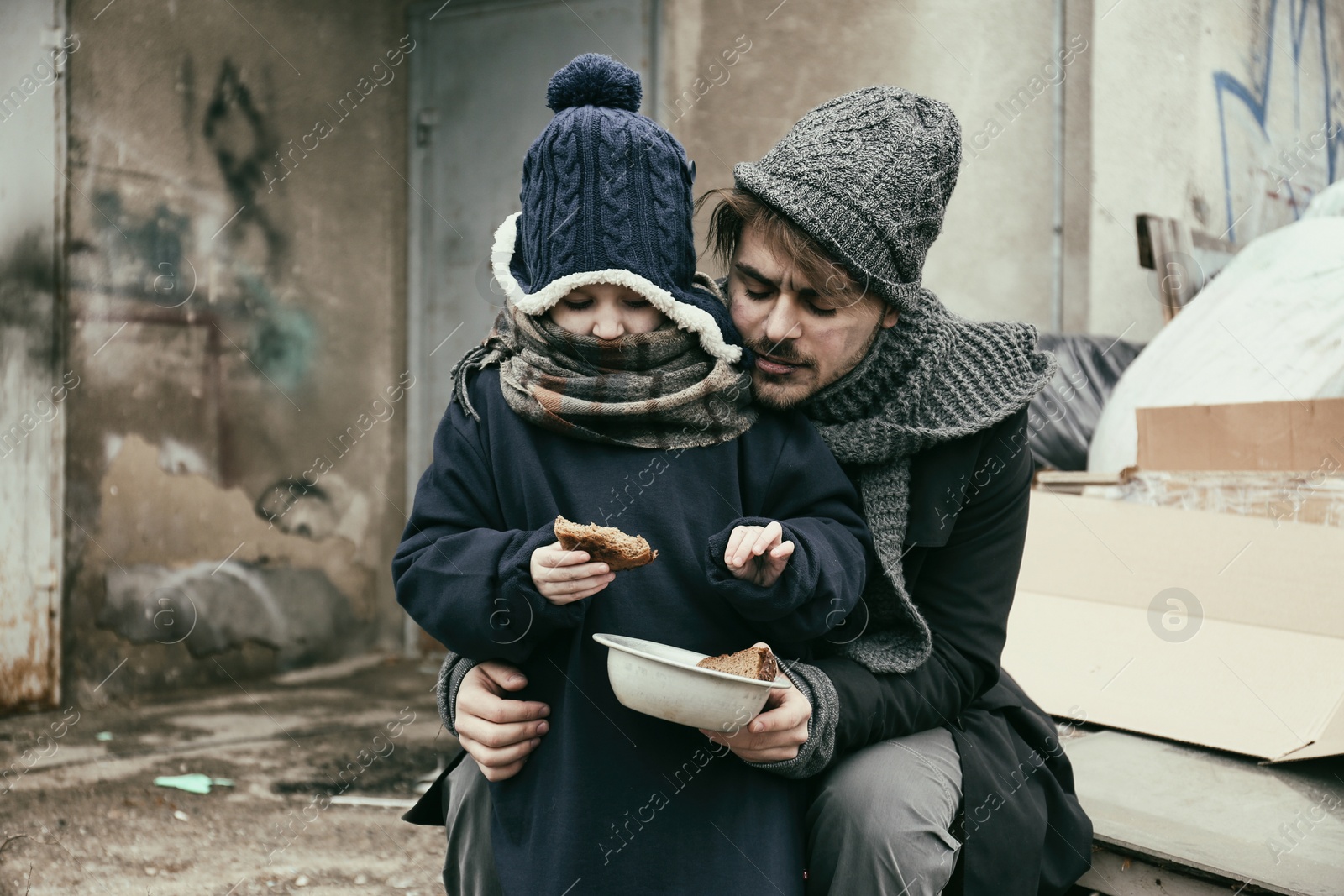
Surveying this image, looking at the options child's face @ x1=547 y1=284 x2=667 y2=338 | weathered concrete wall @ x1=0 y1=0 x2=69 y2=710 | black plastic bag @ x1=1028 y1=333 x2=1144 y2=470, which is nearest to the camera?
child's face @ x1=547 y1=284 x2=667 y2=338

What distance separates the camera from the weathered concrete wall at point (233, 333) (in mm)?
4020

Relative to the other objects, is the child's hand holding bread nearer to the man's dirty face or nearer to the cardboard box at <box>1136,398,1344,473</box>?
the man's dirty face

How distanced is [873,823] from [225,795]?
2.35 meters

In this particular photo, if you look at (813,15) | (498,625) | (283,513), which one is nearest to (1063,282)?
(813,15)

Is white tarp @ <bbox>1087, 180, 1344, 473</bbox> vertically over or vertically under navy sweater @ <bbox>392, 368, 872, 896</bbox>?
over

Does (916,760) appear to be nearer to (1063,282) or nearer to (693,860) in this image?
(693,860)

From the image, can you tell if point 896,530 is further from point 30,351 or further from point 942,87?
point 942,87

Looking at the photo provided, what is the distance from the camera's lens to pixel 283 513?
470 centimetres

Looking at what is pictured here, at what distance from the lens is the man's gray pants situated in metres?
1.63

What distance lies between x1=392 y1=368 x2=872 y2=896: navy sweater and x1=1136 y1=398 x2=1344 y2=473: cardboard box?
1703mm

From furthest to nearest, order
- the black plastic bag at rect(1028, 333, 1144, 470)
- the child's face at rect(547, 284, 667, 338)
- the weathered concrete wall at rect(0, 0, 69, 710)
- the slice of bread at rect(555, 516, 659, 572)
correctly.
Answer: the black plastic bag at rect(1028, 333, 1144, 470), the weathered concrete wall at rect(0, 0, 69, 710), the child's face at rect(547, 284, 667, 338), the slice of bread at rect(555, 516, 659, 572)

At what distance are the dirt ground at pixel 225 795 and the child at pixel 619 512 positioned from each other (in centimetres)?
134

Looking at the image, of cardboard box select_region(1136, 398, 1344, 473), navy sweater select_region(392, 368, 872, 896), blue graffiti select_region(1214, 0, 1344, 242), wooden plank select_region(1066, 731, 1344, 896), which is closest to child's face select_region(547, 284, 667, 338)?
navy sweater select_region(392, 368, 872, 896)

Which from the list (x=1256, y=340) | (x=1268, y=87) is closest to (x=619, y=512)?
(x=1256, y=340)
